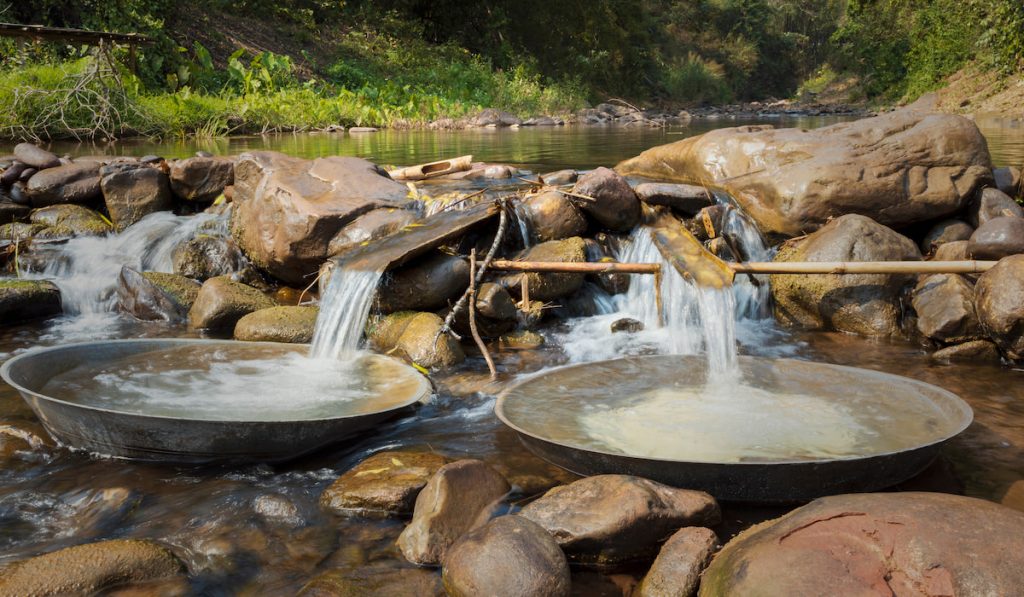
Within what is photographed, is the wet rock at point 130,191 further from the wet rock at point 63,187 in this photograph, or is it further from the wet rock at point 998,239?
the wet rock at point 998,239

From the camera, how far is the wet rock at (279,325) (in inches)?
242

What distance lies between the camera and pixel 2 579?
114 inches

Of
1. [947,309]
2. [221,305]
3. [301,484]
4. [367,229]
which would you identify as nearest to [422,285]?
[367,229]

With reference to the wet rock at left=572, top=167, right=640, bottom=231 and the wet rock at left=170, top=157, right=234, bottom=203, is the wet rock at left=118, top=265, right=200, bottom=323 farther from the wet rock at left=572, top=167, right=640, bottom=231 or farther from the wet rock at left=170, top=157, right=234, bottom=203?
the wet rock at left=572, top=167, right=640, bottom=231

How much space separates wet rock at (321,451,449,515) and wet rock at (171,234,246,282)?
14.6ft

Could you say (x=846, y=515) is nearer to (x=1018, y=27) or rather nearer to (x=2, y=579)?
(x=2, y=579)

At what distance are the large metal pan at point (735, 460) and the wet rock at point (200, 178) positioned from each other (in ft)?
18.7

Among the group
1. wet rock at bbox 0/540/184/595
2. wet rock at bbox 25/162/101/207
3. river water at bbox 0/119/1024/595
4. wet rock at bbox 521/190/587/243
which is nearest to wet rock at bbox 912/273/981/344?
river water at bbox 0/119/1024/595

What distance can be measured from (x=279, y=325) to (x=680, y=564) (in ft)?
13.1

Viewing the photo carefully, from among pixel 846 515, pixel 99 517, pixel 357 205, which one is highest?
pixel 357 205

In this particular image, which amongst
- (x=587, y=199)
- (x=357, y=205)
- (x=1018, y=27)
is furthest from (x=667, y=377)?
(x=1018, y=27)

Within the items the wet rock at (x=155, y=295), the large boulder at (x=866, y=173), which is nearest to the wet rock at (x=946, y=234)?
the large boulder at (x=866, y=173)

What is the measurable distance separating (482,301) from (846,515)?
Answer: 12.3 ft

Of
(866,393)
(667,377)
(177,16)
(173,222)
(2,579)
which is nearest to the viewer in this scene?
(2,579)
